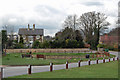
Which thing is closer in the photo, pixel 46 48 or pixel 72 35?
pixel 46 48

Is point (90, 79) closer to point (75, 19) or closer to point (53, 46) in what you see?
point (53, 46)

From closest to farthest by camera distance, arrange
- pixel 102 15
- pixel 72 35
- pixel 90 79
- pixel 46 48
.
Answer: pixel 90 79 < pixel 46 48 < pixel 102 15 < pixel 72 35

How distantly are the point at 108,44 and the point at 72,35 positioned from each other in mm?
12753

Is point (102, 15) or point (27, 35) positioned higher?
point (102, 15)

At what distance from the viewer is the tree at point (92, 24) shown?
6838 cm

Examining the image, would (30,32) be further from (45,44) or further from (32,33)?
(45,44)

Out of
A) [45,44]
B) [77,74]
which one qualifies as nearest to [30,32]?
[45,44]

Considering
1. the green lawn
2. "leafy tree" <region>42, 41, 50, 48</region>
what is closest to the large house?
"leafy tree" <region>42, 41, 50, 48</region>

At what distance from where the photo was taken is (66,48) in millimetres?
66375

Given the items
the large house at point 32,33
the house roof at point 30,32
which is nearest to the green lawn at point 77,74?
the large house at point 32,33

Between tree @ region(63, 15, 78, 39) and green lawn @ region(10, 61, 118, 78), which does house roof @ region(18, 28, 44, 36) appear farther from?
green lawn @ region(10, 61, 118, 78)

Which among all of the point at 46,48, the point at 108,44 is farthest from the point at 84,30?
the point at 46,48

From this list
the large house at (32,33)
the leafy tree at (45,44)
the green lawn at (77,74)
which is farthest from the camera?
the large house at (32,33)

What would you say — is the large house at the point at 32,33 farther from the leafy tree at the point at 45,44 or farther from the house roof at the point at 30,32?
the leafy tree at the point at 45,44
